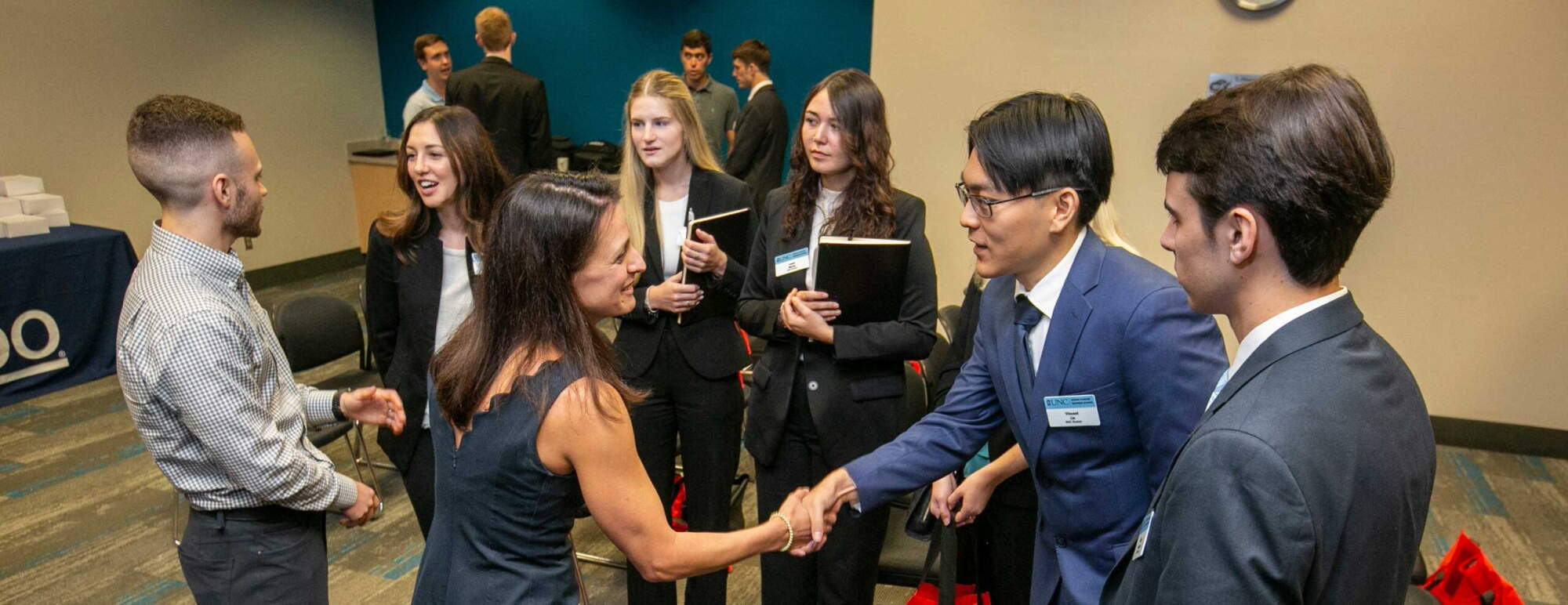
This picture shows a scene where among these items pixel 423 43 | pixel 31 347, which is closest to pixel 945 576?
pixel 31 347

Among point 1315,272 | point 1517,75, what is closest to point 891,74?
point 1517,75

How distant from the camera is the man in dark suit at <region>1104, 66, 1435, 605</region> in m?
0.89

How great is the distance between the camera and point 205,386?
1.74 m

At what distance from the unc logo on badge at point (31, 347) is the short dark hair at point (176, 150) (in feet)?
13.2

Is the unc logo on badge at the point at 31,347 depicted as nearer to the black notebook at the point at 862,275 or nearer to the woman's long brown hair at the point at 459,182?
the woman's long brown hair at the point at 459,182

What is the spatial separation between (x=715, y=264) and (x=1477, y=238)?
153 inches

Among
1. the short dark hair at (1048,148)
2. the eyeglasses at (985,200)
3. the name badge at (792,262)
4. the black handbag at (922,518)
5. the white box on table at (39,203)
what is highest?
the short dark hair at (1048,148)

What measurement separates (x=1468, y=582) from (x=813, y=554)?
1649 mm

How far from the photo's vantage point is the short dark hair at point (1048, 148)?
1590mm

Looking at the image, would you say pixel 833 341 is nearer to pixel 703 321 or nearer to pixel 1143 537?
pixel 703 321

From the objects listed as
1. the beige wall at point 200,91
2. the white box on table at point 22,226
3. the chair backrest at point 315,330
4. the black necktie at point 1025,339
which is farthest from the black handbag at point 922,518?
the beige wall at point 200,91

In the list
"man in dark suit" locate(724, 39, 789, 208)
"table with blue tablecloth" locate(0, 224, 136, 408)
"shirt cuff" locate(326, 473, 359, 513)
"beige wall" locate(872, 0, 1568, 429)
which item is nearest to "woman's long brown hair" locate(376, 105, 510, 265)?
"shirt cuff" locate(326, 473, 359, 513)

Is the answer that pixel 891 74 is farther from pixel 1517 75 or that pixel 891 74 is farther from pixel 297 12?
pixel 297 12

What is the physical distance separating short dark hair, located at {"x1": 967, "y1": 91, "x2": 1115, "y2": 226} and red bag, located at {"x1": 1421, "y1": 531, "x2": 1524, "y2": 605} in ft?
5.07
